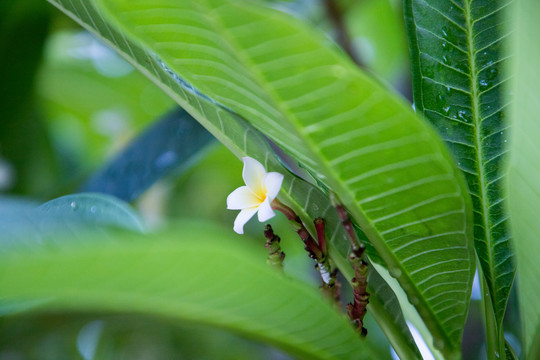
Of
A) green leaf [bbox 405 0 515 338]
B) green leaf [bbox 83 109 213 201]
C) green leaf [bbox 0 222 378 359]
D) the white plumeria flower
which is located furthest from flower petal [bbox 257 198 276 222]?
green leaf [bbox 83 109 213 201]

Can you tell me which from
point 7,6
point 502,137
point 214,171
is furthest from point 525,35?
point 214,171

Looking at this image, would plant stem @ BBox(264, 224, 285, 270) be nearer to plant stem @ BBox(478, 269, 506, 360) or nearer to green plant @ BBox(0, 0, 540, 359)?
green plant @ BBox(0, 0, 540, 359)

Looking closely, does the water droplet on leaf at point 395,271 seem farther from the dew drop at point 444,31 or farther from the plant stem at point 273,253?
the dew drop at point 444,31

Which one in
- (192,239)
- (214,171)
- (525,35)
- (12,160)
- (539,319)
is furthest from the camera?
(214,171)

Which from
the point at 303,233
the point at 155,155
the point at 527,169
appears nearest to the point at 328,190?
the point at 303,233

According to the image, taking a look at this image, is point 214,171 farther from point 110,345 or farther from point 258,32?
point 258,32

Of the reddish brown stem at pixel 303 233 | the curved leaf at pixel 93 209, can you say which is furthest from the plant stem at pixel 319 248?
the curved leaf at pixel 93 209

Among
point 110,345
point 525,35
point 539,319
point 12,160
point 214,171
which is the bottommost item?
point 539,319
